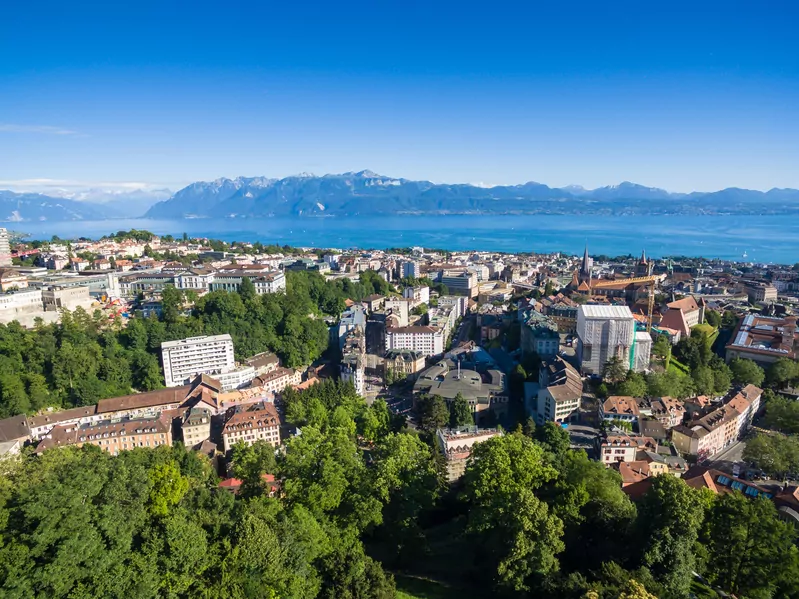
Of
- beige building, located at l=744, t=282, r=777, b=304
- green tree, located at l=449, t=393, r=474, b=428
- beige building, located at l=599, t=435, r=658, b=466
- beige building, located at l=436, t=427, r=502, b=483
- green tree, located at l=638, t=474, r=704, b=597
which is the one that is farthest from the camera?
beige building, located at l=744, t=282, r=777, b=304

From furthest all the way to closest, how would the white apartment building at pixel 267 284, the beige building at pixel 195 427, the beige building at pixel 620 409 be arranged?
the white apartment building at pixel 267 284 < the beige building at pixel 195 427 < the beige building at pixel 620 409

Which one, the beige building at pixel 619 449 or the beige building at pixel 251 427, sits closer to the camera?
the beige building at pixel 619 449

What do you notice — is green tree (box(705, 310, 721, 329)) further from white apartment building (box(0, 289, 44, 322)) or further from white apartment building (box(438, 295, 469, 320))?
white apartment building (box(0, 289, 44, 322))

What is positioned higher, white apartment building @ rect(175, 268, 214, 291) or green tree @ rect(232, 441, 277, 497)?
white apartment building @ rect(175, 268, 214, 291)

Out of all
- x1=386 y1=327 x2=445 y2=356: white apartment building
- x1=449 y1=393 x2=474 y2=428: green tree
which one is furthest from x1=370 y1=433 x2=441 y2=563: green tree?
x1=386 y1=327 x2=445 y2=356: white apartment building

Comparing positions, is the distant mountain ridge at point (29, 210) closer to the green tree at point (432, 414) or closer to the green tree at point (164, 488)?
the green tree at point (432, 414)

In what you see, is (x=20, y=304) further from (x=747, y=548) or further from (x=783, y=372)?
(x=783, y=372)

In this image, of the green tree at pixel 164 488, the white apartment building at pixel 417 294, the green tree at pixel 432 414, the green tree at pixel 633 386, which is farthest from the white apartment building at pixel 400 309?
the green tree at pixel 164 488
